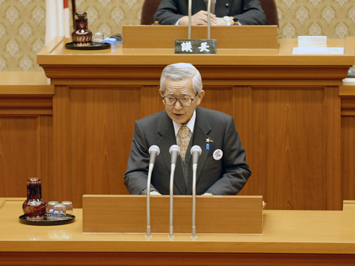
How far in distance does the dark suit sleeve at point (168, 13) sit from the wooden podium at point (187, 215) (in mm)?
2185

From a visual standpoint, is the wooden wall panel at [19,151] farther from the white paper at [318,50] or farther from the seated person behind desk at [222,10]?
the white paper at [318,50]

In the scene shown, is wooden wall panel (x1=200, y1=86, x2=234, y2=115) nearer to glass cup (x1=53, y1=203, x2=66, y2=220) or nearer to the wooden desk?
glass cup (x1=53, y1=203, x2=66, y2=220)

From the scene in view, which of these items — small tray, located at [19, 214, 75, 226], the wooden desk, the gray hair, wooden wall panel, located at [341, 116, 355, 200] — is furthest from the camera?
wooden wall panel, located at [341, 116, 355, 200]

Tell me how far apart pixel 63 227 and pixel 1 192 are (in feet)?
4.93

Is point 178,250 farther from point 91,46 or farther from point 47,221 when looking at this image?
point 91,46

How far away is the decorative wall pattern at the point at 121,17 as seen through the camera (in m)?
7.02

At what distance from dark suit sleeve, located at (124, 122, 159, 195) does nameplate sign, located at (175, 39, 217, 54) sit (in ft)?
2.26

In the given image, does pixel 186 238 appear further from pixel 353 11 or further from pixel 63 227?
pixel 353 11

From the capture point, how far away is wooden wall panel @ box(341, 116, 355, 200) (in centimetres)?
370

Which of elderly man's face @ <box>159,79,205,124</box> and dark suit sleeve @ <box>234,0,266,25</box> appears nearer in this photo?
elderly man's face @ <box>159,79,205,124</box>

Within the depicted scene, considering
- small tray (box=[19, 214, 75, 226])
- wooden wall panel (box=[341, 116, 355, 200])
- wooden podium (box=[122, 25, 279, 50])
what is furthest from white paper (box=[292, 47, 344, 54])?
small tray (box=[19, 214, 75, 226])

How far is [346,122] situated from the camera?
12.1 ft

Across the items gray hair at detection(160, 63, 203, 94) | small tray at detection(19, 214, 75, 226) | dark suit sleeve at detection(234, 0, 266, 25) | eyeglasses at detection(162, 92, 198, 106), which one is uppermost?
dark suit sleeve at detection(234, 0, 266, 25)

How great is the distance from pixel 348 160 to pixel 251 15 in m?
1.32
